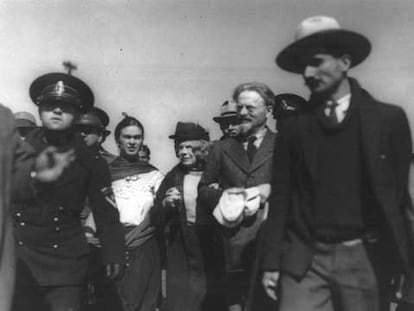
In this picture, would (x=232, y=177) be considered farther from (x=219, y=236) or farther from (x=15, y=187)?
(x=15, y=187)

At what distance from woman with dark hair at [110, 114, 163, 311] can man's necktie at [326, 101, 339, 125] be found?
9.87 feet

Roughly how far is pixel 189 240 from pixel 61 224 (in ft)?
5.40

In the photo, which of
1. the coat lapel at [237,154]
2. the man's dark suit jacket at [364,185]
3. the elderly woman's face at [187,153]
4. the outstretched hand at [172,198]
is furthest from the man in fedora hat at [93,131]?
the man's dark suit jacket at [364,185]

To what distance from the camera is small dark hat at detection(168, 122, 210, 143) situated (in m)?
6.82

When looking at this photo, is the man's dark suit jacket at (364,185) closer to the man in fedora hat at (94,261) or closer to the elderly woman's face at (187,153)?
the elderly woman's face at (187,153)

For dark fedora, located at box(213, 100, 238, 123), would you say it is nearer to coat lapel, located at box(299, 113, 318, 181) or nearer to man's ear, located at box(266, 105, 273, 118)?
man's ear, located at box(266, 105, 273, 118)

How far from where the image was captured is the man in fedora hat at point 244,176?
5.44 metres

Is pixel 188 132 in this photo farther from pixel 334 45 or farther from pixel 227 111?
pixel 334 45

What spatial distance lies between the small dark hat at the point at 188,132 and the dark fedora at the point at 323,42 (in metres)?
2.45

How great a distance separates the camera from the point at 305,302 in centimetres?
407

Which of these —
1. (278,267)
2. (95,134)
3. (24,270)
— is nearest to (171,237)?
(95,134)

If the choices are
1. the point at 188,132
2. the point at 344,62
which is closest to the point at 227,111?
the point at 188,132

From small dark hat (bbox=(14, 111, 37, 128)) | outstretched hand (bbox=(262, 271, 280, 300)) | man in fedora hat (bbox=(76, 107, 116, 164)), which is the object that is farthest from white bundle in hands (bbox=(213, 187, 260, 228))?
small dark hat (bbox=(14, 111, 37, 128))

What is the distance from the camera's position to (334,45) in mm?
4195
